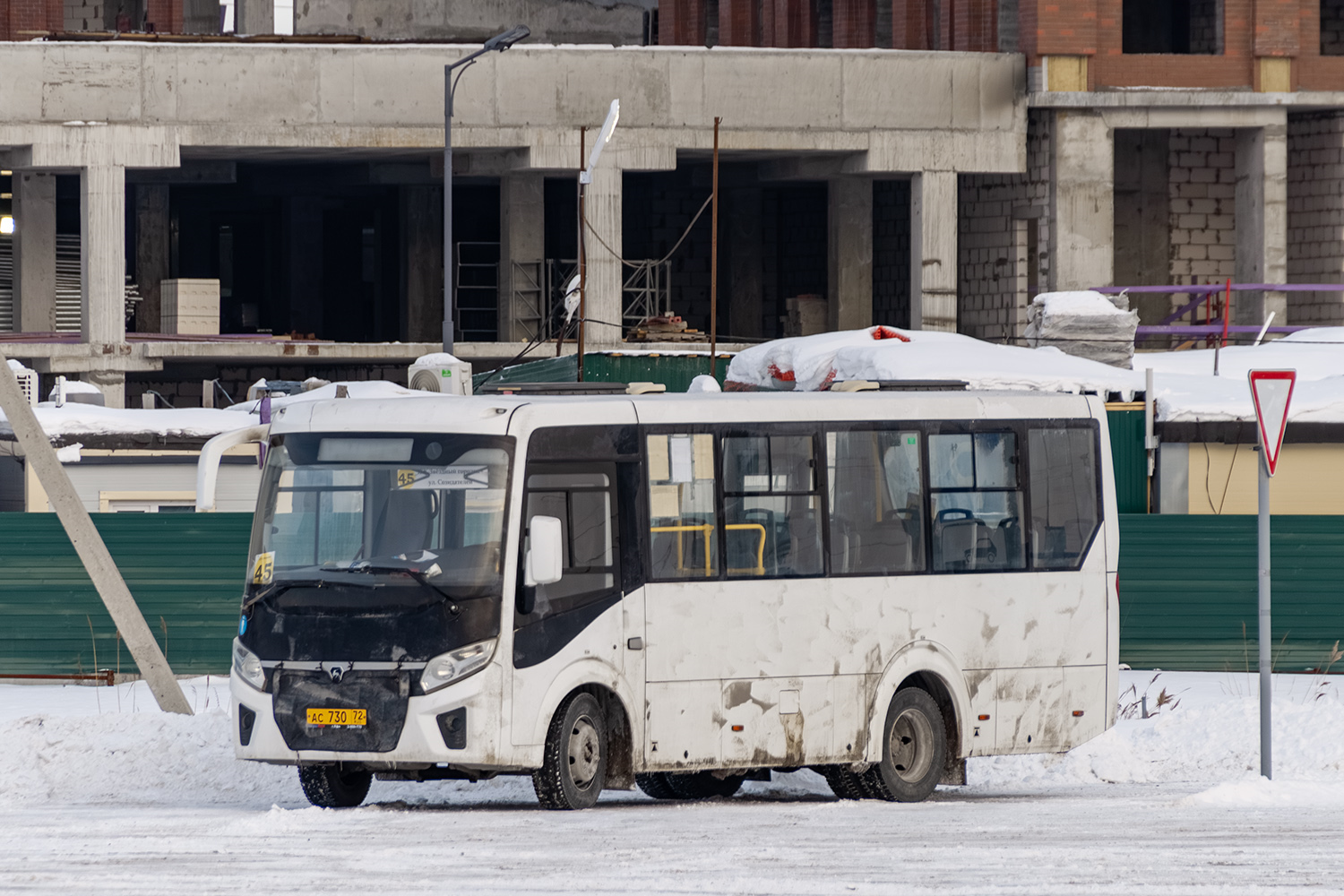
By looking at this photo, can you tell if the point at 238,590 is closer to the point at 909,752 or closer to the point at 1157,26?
the point at 909,752

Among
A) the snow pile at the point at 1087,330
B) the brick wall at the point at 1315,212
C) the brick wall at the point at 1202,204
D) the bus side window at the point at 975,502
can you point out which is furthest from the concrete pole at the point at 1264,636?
the brick wall at the point at 1202,204

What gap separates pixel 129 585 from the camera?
23000mm

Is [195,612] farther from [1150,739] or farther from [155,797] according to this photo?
[1150,739]

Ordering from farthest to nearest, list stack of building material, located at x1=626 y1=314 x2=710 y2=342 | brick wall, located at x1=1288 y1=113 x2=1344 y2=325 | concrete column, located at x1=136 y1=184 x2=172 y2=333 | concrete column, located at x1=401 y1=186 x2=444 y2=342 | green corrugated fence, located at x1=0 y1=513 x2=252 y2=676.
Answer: concrete column, located at x1=136 y1=184 x2=172 y2=333
concrete column, located at x1=401 y1=186 x2=444 y2=342
brick wall, located at x1=1288 y1=113 x2=1344 y2=325
stack of building material, located at x1=626 y1=314 x2=710 y2=342
green corrugated fence, located at x1=0 y1=513 x2=252 y2=676

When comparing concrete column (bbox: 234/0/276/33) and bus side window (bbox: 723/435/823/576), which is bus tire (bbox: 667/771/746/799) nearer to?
bus side window (bbox: 723/435/823/576)

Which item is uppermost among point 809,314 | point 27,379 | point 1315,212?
point 1315,212

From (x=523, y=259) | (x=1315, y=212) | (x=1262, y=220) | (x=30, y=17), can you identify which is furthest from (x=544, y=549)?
(x=30, y=17)

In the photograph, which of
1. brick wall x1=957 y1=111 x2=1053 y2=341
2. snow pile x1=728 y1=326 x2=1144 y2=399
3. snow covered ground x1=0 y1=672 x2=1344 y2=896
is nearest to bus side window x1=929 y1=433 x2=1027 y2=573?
snow covered ground x1=0 y1=672 x2=1344 y2=896

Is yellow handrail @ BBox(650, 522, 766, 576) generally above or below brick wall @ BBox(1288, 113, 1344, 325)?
below

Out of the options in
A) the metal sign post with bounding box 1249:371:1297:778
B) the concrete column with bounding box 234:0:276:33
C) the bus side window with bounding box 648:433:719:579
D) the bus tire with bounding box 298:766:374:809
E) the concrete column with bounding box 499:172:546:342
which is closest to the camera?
the bus tire with bounding box 298:766:374:809

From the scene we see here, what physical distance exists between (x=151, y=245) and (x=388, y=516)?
144 feet

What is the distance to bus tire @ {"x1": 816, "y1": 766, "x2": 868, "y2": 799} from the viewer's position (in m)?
14.6

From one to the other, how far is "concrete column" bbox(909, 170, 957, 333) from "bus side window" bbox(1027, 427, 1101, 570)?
103 feet

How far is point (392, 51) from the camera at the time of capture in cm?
4456
